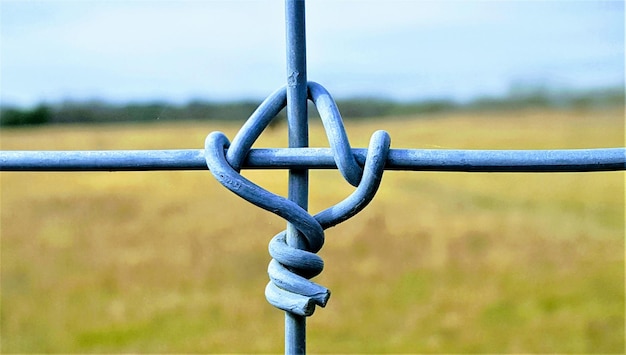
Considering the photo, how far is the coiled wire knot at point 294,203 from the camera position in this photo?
0.21 meters

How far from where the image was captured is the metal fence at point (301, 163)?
0.70 feet

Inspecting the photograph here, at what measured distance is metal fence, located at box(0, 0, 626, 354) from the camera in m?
0.21

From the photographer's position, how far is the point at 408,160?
22 centimetres

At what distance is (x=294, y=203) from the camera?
22 centimetres

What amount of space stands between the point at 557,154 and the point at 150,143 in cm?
218

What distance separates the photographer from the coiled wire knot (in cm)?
21

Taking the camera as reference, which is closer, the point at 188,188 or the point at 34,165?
the point at 34,165

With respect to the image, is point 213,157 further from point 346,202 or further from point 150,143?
point 150,143

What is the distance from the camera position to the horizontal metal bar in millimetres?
214

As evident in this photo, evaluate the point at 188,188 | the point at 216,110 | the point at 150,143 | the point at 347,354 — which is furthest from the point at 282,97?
the point at 188,188

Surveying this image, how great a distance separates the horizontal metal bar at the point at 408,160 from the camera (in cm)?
21

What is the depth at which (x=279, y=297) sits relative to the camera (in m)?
0.22

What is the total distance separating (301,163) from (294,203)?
2 centimetres

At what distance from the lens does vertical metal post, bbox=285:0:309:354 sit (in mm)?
217
